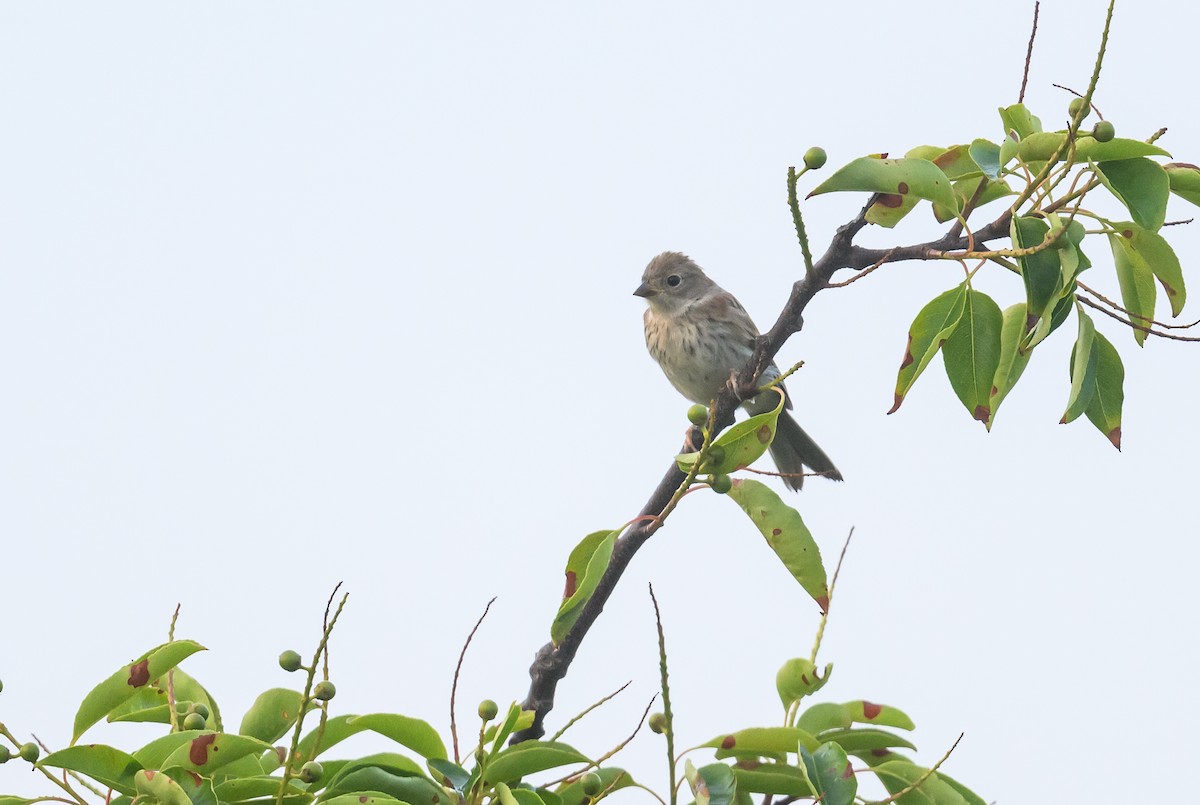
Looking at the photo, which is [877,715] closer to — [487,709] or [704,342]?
Answer: [487,709]

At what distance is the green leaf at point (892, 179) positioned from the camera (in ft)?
10.4

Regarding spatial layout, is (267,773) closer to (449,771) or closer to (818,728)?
(449,771)

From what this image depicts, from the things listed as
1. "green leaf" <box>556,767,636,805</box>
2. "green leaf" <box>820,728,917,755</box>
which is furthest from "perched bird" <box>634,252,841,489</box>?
"green leaf" <box>556,767,636,805</box>

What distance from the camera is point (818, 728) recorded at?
3.03 metres

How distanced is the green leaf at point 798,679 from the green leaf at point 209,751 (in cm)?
112

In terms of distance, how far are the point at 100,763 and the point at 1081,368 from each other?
2302mm

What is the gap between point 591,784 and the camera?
2779 millimetres

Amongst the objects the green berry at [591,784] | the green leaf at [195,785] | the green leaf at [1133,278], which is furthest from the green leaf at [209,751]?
the green leaf at [1133,278]

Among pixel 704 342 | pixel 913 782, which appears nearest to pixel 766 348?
pixel 913 782

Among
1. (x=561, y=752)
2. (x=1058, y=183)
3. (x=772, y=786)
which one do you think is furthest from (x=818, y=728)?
(x=1058, y=183)

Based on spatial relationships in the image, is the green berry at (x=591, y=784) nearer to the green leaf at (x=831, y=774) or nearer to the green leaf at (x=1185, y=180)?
the green leaf at (x=831, y=774)

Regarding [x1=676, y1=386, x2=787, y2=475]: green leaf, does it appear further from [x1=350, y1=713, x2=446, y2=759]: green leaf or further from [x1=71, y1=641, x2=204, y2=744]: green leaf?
[x1=71, y1=641, x2=204, y2=744]: green leaf

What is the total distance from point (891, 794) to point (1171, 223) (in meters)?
1.57

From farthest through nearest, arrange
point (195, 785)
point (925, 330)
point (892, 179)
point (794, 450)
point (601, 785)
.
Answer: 1. point (794, 450)
2. point (925, 330)
3. point (892, 179)
4. point (601, 785)
5. point (195, 785)
